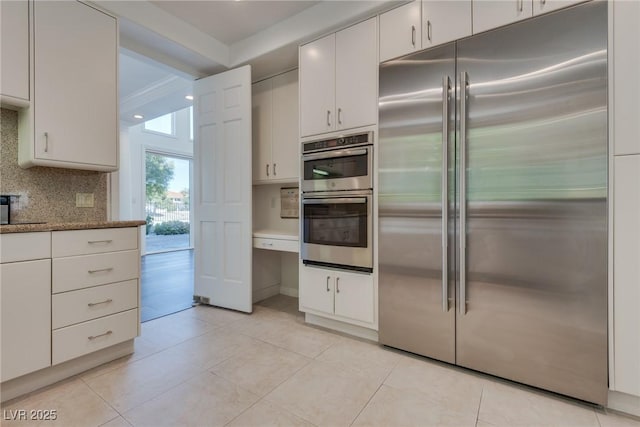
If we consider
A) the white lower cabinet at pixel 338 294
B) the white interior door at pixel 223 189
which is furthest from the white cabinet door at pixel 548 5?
the white interior door at pixel 223 189

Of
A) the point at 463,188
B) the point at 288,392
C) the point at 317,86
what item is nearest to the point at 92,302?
the point at 288,392

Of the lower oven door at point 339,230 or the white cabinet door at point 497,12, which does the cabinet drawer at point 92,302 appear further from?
the white cabinet door at point 497,12

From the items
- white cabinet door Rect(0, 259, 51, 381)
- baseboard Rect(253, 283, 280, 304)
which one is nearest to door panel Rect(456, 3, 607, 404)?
baseboard Rect(253, 283, 280, 304)

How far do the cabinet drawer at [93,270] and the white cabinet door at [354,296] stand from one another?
4.92ft

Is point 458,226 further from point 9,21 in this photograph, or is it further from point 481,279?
point 9,21

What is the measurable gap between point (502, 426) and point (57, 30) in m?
3.36

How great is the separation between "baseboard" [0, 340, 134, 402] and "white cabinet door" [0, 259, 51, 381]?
0.30 feet

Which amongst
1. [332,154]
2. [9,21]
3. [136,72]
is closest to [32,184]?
[9,21]

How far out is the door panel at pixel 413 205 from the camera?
1897 mm

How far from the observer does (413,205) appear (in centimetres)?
200

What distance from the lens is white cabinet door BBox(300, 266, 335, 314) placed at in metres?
2.44

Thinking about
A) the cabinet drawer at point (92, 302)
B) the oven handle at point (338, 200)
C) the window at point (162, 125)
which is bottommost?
the cabinet drawer at point (92, 302)
